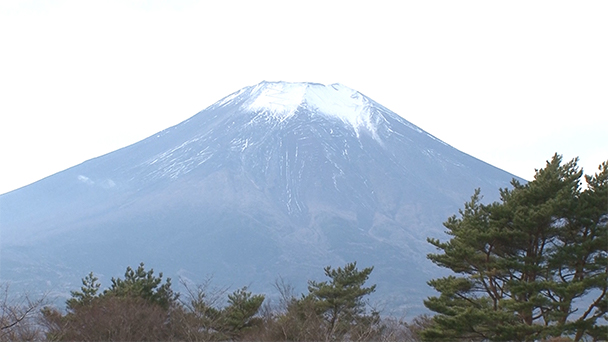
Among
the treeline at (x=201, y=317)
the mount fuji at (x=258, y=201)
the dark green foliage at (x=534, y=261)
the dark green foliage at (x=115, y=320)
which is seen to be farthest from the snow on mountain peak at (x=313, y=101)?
the dark green foliage at (x=534, y=261)

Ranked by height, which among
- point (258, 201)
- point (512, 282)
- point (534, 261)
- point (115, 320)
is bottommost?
point (258, 201)

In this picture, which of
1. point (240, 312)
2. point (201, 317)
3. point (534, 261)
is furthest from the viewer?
point (240, 312)

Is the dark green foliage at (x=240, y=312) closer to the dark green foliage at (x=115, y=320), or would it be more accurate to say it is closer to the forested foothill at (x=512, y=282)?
the dark green foliage at (x=115, y=320)

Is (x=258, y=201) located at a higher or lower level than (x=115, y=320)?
lower

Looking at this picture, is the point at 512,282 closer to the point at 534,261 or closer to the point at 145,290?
Answer: the point at 534,261

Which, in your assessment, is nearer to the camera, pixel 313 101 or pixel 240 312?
pixel 240 312

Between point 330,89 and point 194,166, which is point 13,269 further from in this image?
point 330,89

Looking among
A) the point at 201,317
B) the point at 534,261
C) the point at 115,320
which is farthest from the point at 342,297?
the point at 534,261
